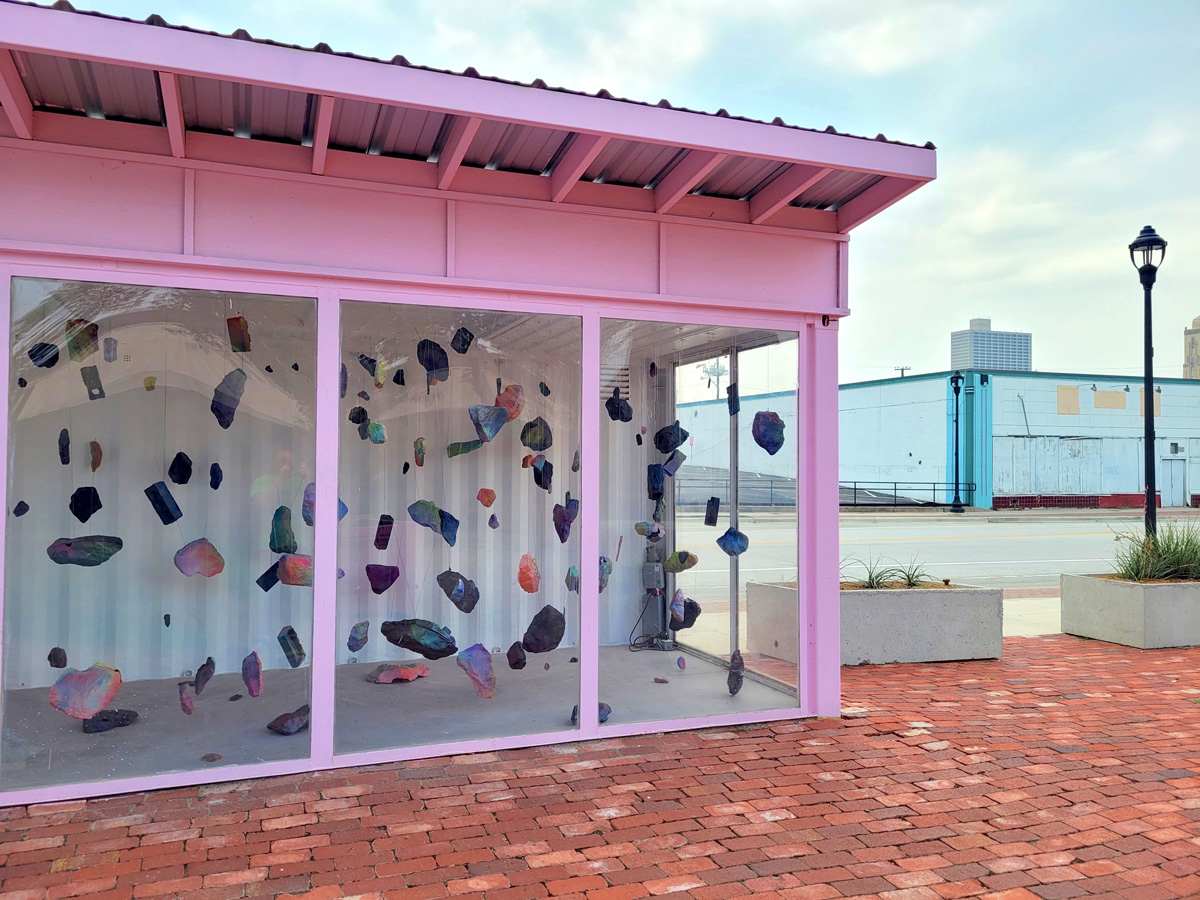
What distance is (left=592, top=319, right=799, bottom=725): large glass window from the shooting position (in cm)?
491

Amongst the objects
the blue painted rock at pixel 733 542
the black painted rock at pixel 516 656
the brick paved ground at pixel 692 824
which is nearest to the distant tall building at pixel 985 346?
the blue painted rock at pixel 733 542

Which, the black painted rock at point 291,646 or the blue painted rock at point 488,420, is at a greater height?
the blue painted rock at point 488,420

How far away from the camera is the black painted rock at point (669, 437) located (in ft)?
16.5

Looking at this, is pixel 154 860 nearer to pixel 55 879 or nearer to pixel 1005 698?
pixel 55 879

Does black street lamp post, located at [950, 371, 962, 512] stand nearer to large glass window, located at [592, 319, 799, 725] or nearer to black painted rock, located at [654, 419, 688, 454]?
large glass window, located at [592, 319, 799, 725]

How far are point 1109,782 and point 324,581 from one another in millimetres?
3980

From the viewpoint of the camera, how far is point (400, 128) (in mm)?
4035

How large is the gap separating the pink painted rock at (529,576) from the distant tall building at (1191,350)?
114776mm

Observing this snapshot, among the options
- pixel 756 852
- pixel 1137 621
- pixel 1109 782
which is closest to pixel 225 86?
pixel 756 852

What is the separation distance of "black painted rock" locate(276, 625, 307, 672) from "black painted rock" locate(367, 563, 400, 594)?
0.47 meters

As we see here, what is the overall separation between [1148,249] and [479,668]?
27.1ft

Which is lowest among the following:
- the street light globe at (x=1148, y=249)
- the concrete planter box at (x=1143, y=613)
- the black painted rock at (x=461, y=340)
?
the concrete planter box at (x=1143, y=613)

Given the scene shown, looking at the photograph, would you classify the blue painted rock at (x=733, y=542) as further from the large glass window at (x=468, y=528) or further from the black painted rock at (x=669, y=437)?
the large glass window at (x=468, y=528)

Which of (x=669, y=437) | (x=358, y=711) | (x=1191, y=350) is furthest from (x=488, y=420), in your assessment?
(x=1191, y=350)
